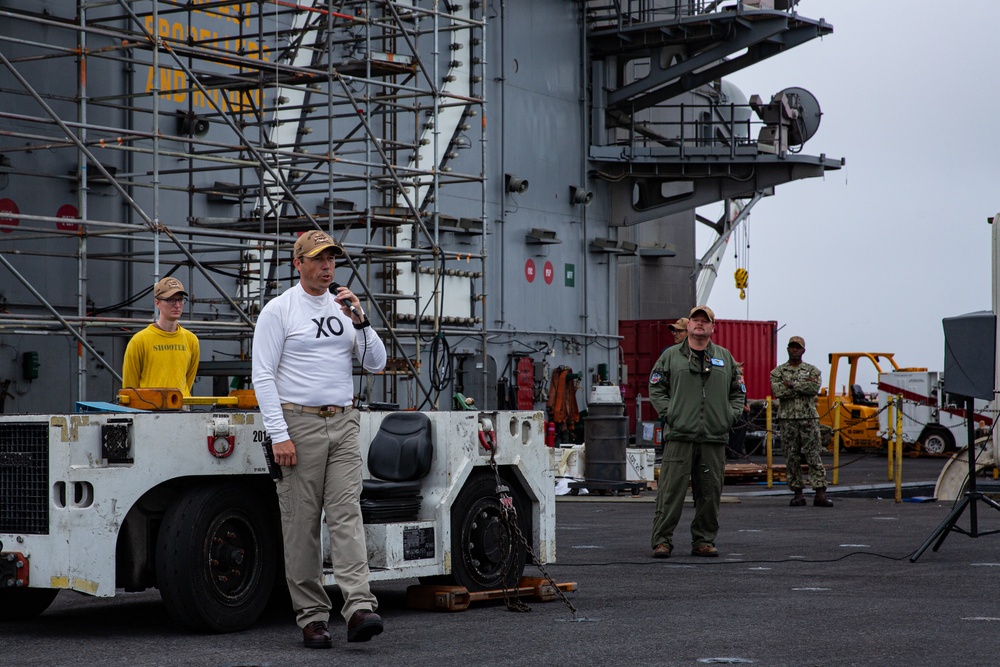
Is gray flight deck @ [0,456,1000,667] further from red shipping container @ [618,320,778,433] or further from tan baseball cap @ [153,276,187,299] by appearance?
red shipping container @ [618,320,778,433]

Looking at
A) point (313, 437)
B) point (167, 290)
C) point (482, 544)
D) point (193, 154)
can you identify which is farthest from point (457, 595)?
point (193, 154)

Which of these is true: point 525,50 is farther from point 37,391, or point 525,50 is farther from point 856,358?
point 37,391

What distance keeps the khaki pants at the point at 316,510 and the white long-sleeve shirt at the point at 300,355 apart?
12 centimetres

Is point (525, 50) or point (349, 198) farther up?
point (525, 50)

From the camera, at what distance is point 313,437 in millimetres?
7418

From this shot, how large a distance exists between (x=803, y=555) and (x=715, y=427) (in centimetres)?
130

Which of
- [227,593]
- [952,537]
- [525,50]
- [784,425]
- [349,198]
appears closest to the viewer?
[227,593]

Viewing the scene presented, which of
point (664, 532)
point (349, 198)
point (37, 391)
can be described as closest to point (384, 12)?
point (349, 198)

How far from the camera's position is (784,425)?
17.5 meters

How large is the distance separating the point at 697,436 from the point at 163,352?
4510 mm

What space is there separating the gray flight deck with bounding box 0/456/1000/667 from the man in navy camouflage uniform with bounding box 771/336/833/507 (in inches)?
170

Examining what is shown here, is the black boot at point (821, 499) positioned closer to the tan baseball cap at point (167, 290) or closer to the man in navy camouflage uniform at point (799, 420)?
the man in navy camouflage uniform at point (799, 420)

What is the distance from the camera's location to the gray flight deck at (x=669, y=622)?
22.7 feet

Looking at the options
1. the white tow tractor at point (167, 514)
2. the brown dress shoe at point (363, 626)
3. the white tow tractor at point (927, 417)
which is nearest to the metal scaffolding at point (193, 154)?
the white tow tractor at point (167, 514)
